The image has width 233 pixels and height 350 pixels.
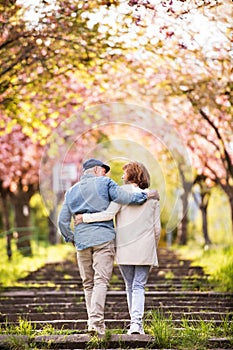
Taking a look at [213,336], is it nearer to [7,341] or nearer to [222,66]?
[7,341]

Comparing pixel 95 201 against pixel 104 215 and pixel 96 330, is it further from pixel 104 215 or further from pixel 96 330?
pixel 96 330

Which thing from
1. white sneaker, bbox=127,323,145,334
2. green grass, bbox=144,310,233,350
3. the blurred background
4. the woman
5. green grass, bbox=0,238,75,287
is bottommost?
green grass, bbox=0,238,75,287

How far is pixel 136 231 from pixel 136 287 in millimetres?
509

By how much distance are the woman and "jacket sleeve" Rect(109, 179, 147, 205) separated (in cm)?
10

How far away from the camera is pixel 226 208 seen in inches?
1673

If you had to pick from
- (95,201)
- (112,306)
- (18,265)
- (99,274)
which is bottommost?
(18,265)

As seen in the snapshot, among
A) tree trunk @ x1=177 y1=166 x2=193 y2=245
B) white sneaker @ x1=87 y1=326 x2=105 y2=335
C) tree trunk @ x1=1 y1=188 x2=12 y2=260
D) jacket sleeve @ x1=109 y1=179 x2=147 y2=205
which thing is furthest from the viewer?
tree trunk @ x1=177 y1=166 x2=193 y2=245

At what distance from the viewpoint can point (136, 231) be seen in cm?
750

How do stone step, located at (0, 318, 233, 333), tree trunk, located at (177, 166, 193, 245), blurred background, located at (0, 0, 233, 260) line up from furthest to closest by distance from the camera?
tree trunk, located at (177, 166, 193, 245) < blurred background, located at (0, 0, 233, 260) < stone step, located at (0, 318, 233, 333)

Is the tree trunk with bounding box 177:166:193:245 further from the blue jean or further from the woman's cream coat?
the woman's cream coat

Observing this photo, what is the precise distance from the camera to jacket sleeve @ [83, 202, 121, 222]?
743cm

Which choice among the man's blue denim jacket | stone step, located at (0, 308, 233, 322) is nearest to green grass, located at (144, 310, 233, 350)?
the man's blue denim jacket

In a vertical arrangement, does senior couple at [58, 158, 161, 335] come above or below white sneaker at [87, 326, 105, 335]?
above

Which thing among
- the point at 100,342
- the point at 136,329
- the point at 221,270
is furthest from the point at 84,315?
the point at 221,270
